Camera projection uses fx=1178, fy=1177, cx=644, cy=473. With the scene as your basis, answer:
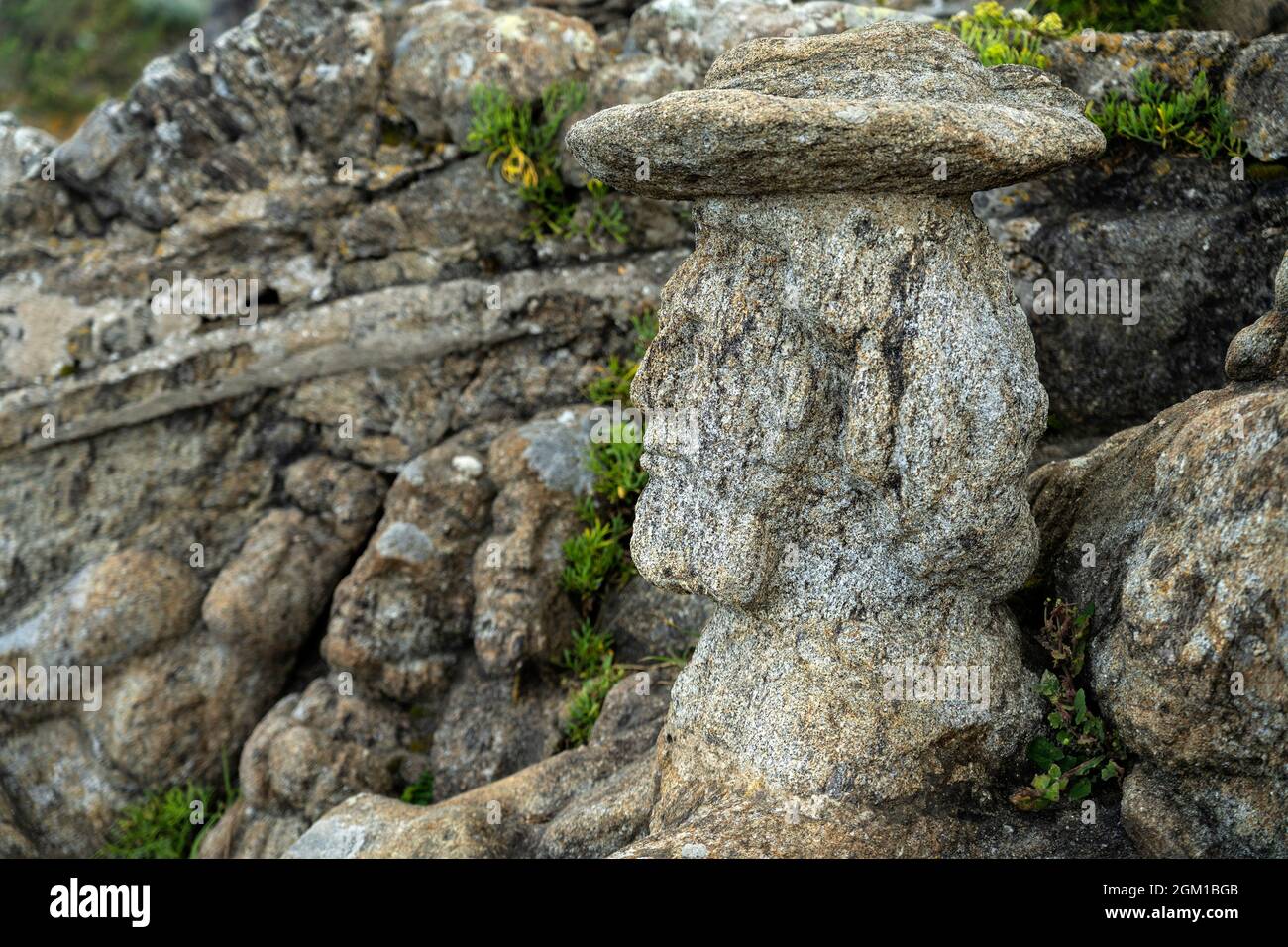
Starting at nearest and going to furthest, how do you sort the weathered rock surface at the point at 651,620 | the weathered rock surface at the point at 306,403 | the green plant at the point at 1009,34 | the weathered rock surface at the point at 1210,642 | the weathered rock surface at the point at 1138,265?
the weathered rock surface at the point at 1210,642 < the weathered rock surface at the point at 1138,265 < the green plant at the point at 1009,34 < the weathered rock surface at the point at 651,620 < the weathered rock surface at the point at 306,403

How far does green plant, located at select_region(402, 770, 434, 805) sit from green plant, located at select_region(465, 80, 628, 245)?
3.45 m

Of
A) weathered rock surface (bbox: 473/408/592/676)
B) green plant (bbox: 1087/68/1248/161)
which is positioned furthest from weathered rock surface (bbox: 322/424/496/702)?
green plant (bbox: 1087/68/1248/161)

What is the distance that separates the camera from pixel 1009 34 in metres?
6.51

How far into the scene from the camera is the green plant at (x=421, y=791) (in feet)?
22.0

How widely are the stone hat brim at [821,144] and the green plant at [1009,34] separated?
218cm

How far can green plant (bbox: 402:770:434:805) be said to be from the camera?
22.0 feet

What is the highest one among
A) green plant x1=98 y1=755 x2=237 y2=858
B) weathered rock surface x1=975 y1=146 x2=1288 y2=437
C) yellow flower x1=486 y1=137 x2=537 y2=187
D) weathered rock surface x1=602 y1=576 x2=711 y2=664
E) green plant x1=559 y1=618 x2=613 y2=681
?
yellow flower x1=486 y1=137 x2=537 y2=187

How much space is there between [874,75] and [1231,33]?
288 centimetres

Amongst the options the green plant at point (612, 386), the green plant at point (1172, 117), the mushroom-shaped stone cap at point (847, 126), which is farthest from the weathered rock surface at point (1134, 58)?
the green plant at point (612, 386)

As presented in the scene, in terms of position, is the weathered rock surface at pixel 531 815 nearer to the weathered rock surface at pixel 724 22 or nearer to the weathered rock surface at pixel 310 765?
the weathered rock surface at pixel 310 765

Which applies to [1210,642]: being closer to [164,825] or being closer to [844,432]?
[844,432]

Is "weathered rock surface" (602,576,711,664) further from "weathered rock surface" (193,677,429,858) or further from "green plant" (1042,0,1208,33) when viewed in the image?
"green plant" (1042,0,1208,33)
